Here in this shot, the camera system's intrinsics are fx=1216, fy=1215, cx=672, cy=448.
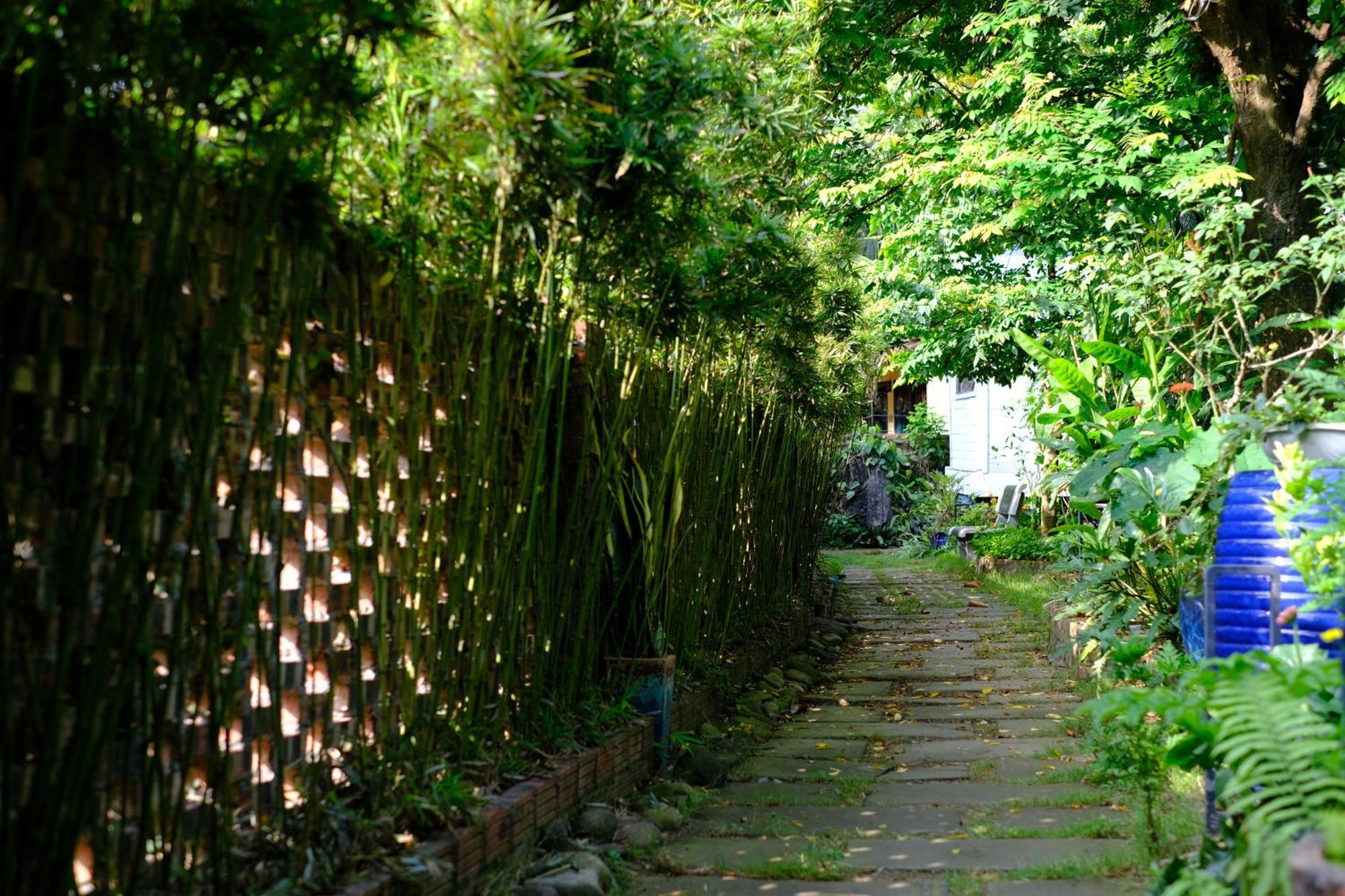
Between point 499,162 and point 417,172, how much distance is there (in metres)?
0.18

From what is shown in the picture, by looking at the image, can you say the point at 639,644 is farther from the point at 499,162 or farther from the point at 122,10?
the point at 122,10

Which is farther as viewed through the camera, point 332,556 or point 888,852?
point 888,852

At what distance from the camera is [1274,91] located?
243 inches

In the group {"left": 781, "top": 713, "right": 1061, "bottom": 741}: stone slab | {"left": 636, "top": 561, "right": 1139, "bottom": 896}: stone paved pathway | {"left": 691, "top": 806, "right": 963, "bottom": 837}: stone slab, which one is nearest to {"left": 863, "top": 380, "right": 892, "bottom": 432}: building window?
{"left": 636, "top": 561, "right": 1139, "bottom": 896}: stone paved pathway

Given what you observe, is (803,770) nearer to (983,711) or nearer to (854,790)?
(854,790)

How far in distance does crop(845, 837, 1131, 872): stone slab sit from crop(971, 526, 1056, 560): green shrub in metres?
7.11

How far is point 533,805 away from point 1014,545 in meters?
8.59

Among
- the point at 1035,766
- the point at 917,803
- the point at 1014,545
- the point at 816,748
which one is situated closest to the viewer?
the point at 917,803

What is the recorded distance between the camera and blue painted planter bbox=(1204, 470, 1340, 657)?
298cm

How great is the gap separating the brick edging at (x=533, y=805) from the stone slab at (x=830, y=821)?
314 mm

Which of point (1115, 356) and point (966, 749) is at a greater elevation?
point (1115, 356)

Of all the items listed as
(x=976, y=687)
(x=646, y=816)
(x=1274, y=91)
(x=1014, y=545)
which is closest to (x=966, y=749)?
(x=976, y=687)

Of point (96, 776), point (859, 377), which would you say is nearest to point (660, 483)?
point (96, 776)

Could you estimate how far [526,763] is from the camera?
3346mm
